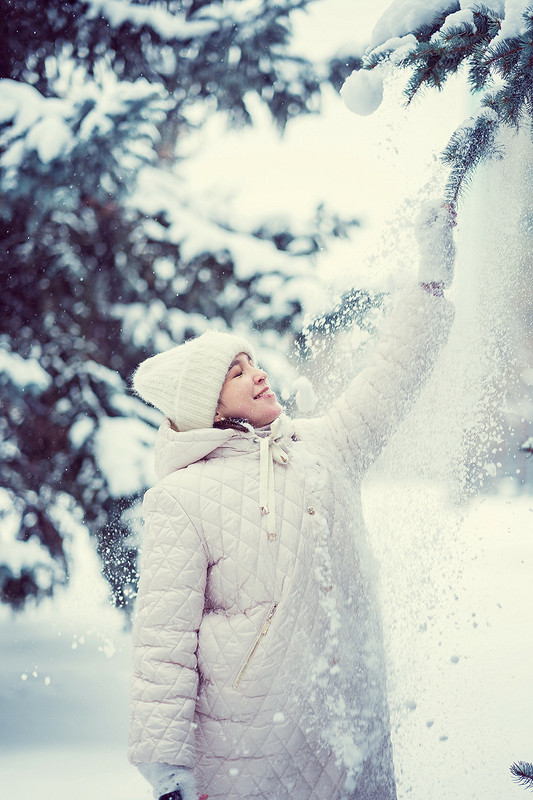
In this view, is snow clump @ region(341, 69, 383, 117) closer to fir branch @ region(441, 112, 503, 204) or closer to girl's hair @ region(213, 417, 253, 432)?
fir branch @ region(441, 112, 503, 204)

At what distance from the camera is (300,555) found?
→ 5.19 feet

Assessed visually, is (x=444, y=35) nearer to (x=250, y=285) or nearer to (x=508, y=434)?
(x=250, y=285)

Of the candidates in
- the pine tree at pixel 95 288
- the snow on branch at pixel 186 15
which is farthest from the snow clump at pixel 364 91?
the snow on branch at pixel 186 15

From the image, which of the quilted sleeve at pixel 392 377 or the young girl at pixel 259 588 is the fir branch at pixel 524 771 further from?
the quilted sleeve at pixel 392 377

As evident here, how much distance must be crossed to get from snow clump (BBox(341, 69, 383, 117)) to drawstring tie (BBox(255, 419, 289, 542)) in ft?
2.61

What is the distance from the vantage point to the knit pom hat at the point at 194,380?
66.2 inches

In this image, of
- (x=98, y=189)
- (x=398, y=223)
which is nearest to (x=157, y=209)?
(x=98, y=189)

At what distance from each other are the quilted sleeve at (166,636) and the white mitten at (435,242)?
0.87 meters

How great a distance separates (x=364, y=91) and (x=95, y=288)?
2026 mm

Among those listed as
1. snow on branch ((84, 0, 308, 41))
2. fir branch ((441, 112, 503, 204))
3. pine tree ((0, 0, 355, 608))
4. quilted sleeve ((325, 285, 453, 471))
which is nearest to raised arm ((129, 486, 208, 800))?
quilted sleeve ((325, 285, 453, 471))

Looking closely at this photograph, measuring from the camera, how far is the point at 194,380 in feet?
5.52

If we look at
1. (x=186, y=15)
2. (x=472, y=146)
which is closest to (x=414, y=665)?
(x=472, y=146)

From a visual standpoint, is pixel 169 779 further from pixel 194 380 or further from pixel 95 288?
pixel 95 288

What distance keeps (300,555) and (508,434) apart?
2.69 m
